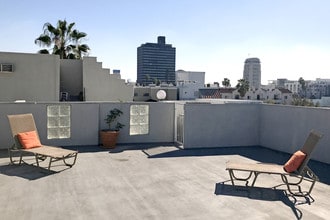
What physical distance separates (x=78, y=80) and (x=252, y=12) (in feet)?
34.7

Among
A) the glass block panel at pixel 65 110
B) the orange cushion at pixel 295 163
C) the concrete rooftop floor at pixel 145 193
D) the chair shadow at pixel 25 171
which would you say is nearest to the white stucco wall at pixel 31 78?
the glass block panel at pixel 65 110

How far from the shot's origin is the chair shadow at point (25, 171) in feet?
24.0

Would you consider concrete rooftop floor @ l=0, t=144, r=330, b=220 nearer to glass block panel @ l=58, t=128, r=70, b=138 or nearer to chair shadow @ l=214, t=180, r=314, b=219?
chair shadow @ l=214, t=180, r=314, b=219

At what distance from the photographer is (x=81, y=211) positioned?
523 centimetres

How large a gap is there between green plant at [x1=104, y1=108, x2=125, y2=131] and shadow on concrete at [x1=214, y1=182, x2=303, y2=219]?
17.4ft

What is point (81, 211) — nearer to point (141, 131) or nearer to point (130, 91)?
point (141, 131)

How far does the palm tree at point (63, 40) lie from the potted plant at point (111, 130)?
11339 mm

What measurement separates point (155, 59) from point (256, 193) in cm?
14383

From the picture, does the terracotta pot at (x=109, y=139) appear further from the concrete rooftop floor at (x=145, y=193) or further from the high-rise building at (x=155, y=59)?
the high-rise building at (x=155, y=59)

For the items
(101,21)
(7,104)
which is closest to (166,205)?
(7,104)

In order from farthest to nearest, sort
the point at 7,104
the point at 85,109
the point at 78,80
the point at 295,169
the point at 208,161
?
1. the point at 78,80
2. the point at 85,109
3. the point at 7,104
4. the point at 208,161
5. the point at 295,169

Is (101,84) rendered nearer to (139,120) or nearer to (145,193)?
(139,120)

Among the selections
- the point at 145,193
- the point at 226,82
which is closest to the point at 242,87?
the point at 226,82

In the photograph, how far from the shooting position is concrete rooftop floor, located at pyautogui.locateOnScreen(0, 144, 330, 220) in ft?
17.2
